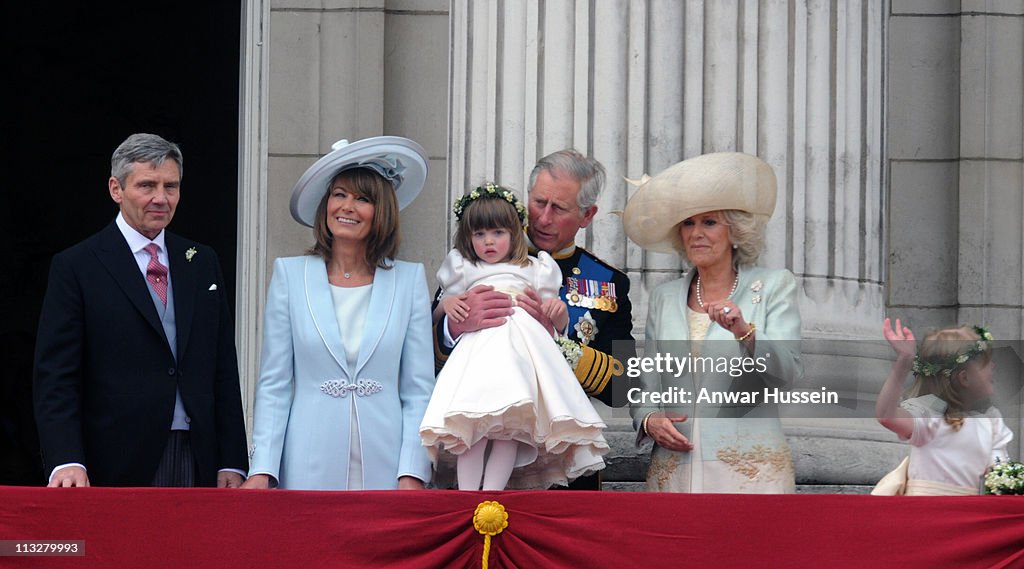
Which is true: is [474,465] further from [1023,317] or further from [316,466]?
[1023,317]

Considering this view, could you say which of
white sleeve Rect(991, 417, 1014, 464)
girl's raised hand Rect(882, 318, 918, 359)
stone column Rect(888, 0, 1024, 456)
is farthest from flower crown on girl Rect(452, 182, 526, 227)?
stone column Rect(888, 0, 1024, 456)

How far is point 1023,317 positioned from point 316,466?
472 cm

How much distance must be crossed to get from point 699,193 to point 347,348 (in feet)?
4.44

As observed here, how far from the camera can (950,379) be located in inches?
237

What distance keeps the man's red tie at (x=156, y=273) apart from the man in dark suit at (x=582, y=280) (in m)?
0.97

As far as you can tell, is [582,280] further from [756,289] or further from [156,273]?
[156,273]

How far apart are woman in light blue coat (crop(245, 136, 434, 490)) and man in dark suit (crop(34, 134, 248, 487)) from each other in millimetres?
171

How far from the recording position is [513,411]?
5.73m

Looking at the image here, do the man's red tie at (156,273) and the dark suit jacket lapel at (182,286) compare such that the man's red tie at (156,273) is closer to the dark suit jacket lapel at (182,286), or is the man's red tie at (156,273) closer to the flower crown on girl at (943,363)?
the dark suit jacket lapel at (182,286)

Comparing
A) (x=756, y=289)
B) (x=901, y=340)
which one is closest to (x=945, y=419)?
(x=901, y=340)

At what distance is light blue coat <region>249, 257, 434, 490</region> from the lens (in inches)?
233

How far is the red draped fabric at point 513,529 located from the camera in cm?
546

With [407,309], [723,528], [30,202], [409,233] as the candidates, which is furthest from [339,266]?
[30,202]

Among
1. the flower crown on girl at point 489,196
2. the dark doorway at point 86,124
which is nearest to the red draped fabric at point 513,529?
the flower crown on girl at point 489,196
